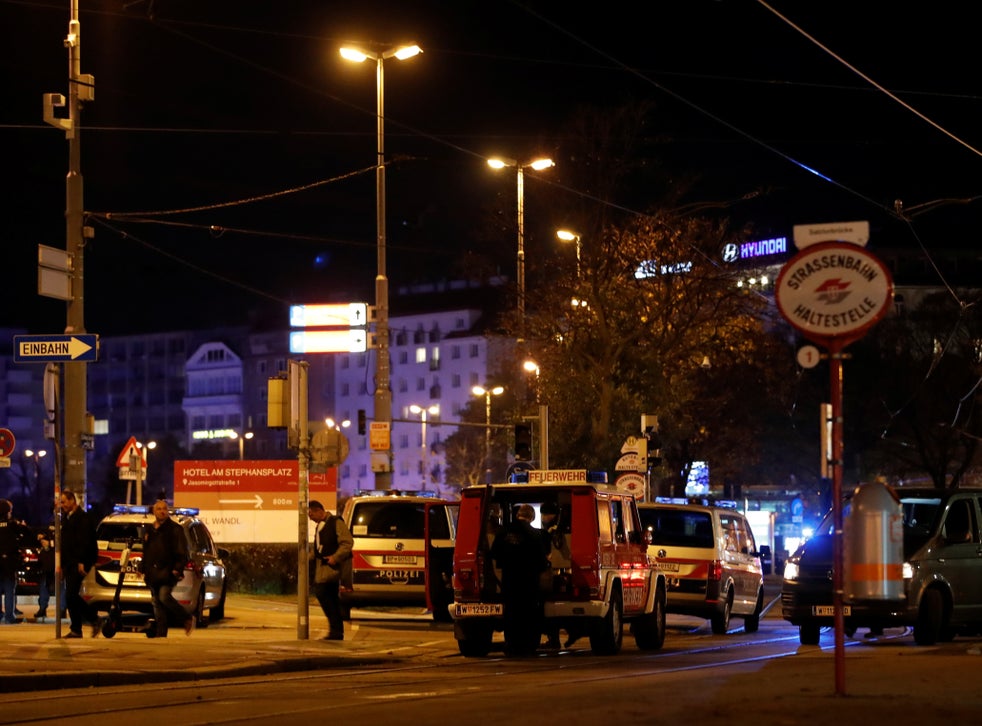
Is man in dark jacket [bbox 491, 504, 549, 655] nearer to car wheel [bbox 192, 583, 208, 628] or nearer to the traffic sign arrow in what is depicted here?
car wheel [bbox 192, 583, 208, 628]

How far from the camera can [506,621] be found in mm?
19297

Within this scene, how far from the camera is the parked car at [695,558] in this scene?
25.4m

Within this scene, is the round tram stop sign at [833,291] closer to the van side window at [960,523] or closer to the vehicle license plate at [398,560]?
the van side window at [960,523]

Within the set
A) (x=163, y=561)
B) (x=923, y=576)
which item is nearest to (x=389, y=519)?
(x=163, y=561)

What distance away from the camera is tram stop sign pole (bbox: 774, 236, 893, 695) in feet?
35.5

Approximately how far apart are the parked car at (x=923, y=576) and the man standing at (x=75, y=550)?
8769mm

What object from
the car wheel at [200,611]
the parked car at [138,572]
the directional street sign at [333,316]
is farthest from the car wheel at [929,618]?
the directional street sign at [333,316]

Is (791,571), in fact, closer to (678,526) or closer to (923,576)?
(923,576)

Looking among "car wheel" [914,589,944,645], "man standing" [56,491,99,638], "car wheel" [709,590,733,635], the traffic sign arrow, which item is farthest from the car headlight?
the traffic sign arrow

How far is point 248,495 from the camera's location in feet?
115

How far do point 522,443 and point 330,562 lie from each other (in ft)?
33.7

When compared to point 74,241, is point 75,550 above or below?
below

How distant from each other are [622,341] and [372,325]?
5.71 m

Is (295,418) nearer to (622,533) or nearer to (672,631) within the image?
(622,533)
